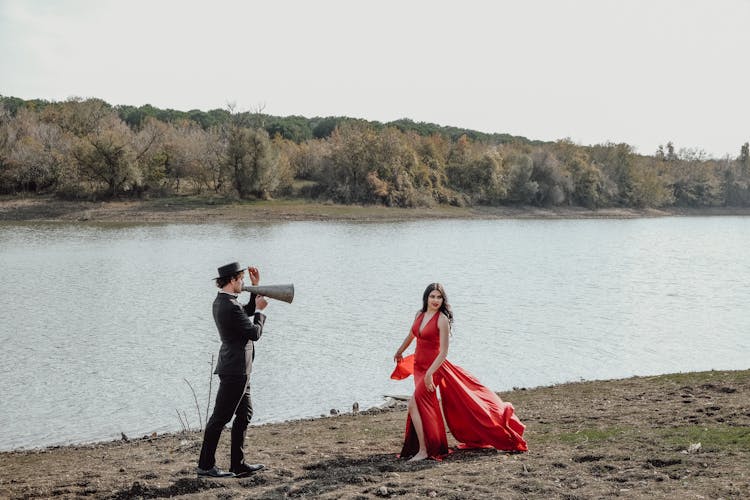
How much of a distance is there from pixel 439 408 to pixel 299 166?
93.1 metres

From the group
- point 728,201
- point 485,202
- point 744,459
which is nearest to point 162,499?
point 744,459

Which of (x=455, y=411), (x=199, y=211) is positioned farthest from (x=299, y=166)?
(x=455, y=411)

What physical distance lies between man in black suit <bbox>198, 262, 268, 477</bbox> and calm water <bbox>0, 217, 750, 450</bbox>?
16.9ft

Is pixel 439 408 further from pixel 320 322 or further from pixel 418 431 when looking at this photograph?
pixel 320 322

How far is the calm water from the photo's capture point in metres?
15.7

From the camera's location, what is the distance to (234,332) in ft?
27.2

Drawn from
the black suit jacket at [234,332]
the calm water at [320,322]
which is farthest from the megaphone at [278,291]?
the calm water at [320,322]

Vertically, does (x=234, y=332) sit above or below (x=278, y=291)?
below

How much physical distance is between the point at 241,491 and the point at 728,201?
512 ft

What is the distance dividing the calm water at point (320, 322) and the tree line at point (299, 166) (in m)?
28.8

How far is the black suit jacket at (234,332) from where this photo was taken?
323 inches

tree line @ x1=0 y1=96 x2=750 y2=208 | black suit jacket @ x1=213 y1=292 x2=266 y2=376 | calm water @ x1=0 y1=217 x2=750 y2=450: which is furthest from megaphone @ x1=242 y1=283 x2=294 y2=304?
tree line @ x1=0 y1=96 x2=750 y2=208

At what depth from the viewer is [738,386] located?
13227mm

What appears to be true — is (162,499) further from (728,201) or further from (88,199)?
(728,201)
